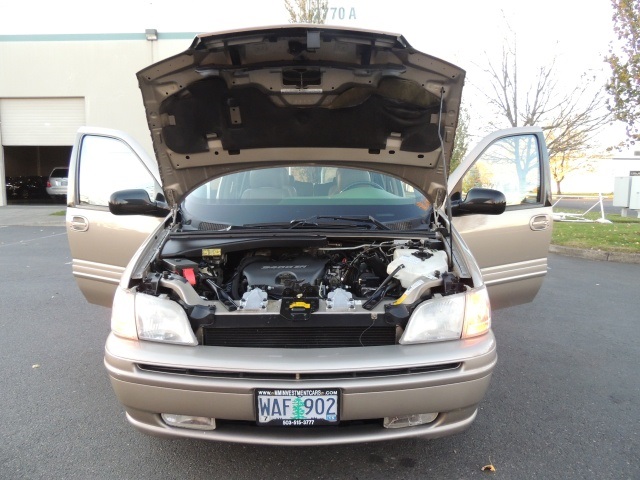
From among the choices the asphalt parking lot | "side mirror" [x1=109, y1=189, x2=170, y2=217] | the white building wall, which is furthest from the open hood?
the white building wall

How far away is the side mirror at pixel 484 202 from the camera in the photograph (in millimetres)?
3268

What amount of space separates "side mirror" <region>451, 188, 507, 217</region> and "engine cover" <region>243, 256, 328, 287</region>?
3.56 feet

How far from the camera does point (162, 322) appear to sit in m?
2.33

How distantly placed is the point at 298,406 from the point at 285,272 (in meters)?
0.98

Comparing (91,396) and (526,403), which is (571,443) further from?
(91,396)

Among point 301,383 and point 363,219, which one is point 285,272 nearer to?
point 363,219

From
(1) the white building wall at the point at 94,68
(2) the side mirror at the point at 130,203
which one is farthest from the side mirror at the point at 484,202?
(1) the white building wall at the point at 94,68

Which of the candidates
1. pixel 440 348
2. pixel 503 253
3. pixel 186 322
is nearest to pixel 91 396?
pixel 186 322

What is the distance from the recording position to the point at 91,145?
12.8 ft

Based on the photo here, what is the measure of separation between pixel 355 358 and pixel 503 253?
209cm

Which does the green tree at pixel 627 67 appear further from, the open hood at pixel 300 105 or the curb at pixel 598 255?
the open hood at pixel 300 105

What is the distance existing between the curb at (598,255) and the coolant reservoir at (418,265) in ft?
23.2

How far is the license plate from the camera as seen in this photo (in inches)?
81.8

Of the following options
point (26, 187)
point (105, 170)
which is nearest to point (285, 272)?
point (105, 170)
